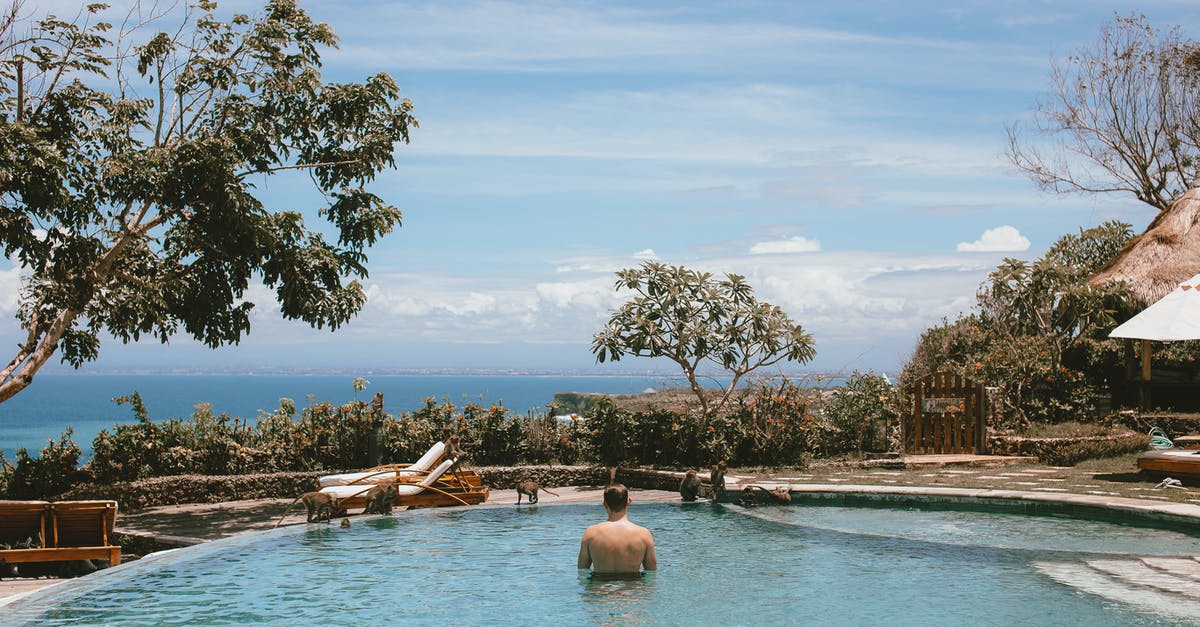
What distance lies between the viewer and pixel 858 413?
1755 centimetres

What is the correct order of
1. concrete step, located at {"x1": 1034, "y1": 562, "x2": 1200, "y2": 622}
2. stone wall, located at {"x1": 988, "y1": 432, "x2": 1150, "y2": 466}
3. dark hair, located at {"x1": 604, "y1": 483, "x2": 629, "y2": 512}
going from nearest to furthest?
concrete step, located at {"x1": 1034, "y1": 562, "x2": 1200, "y2": 622} → dark hair, located at {"x1": 604, "y1": 483, "x2": 629, "y2": 512} → stone wall, located at {"x1": 988, "y1": 432, "x2": 1150, "y2": 466}

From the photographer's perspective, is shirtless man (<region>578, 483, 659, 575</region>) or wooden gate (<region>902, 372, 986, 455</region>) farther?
wooden gate (<region>902, 372, 986, 455</region>)

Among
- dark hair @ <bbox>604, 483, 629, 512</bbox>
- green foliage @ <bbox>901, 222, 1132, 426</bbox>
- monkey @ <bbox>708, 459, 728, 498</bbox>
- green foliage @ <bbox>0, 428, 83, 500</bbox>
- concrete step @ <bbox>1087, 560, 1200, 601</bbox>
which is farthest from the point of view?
green foliage @ <bbox>901, 222, 1132, 426</bbox>

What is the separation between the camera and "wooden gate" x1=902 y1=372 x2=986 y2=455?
17562 mm

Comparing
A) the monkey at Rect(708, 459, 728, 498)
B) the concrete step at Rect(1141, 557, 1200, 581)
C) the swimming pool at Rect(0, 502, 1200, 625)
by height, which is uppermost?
the monkey at Rect(708, 459, 728, 498)

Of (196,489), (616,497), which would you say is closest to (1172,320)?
(616,497)

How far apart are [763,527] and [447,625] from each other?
5016 mm

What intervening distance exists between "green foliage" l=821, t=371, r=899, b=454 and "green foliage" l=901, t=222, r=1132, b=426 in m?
0.88

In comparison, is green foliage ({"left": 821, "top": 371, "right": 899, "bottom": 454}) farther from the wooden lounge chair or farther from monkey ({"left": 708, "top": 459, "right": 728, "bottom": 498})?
the wooden lounge chair

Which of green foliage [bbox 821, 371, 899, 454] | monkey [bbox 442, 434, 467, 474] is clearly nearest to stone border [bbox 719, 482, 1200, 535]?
monkey [bbox 442, 434, 467, 474]

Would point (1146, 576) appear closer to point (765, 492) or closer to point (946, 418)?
point (765, 492)

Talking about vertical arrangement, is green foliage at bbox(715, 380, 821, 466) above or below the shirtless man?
above

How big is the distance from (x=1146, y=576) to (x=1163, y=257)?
15.1m

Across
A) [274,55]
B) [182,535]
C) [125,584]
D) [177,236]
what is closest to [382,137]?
[274,55]
